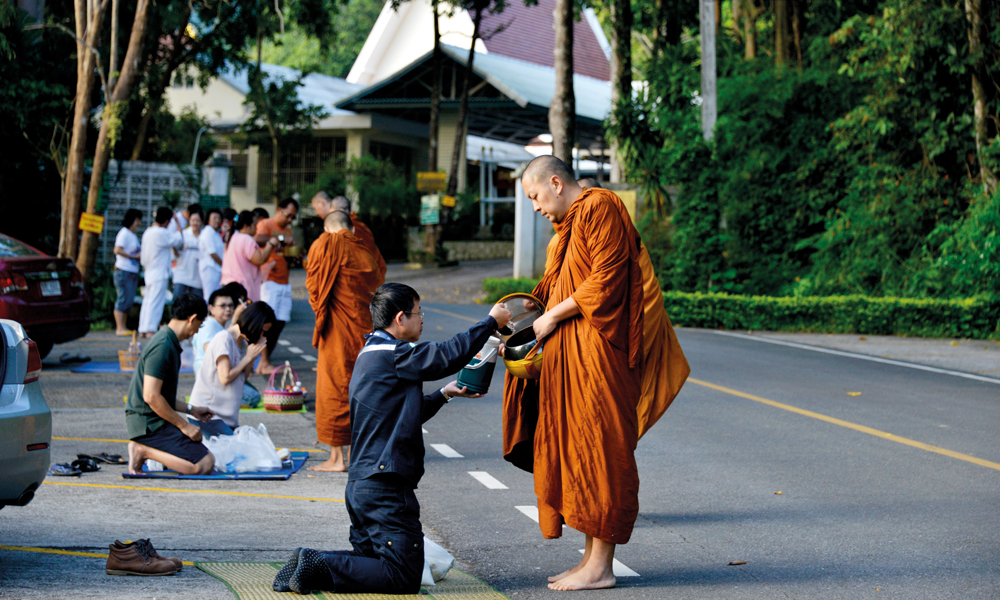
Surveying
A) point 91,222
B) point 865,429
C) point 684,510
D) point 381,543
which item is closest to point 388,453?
point 381,543

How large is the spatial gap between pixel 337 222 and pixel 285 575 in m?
3.87

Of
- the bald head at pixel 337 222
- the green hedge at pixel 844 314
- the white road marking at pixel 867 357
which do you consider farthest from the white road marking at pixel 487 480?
the green hedge at pixel 844 314

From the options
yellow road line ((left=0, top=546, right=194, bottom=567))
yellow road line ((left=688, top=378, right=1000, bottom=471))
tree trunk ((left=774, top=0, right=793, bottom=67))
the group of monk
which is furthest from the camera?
tree trunk ((left=774, top=0, right=793, bottom=67))

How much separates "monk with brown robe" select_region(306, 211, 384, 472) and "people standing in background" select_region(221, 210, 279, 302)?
159 inches

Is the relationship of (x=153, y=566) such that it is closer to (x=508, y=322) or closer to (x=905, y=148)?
(x=508, y=322)

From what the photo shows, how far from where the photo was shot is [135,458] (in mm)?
6750

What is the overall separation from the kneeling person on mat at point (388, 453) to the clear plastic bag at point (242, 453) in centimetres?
263

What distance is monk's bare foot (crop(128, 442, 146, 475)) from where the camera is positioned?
Result: 6.74m

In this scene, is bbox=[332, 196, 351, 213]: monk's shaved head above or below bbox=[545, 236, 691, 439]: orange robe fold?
above

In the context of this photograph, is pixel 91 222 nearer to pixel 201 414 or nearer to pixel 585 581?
pixel 201 414

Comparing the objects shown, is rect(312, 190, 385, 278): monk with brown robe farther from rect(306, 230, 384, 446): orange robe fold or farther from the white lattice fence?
the white lattice fence

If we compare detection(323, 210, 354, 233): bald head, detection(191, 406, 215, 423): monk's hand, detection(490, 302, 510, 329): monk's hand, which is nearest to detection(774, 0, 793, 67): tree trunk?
detection(323, 210, 354, 233): bald head

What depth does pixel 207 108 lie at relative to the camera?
119ft

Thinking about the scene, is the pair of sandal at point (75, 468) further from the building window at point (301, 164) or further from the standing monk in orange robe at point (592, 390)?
the building window at point (301, 164)
